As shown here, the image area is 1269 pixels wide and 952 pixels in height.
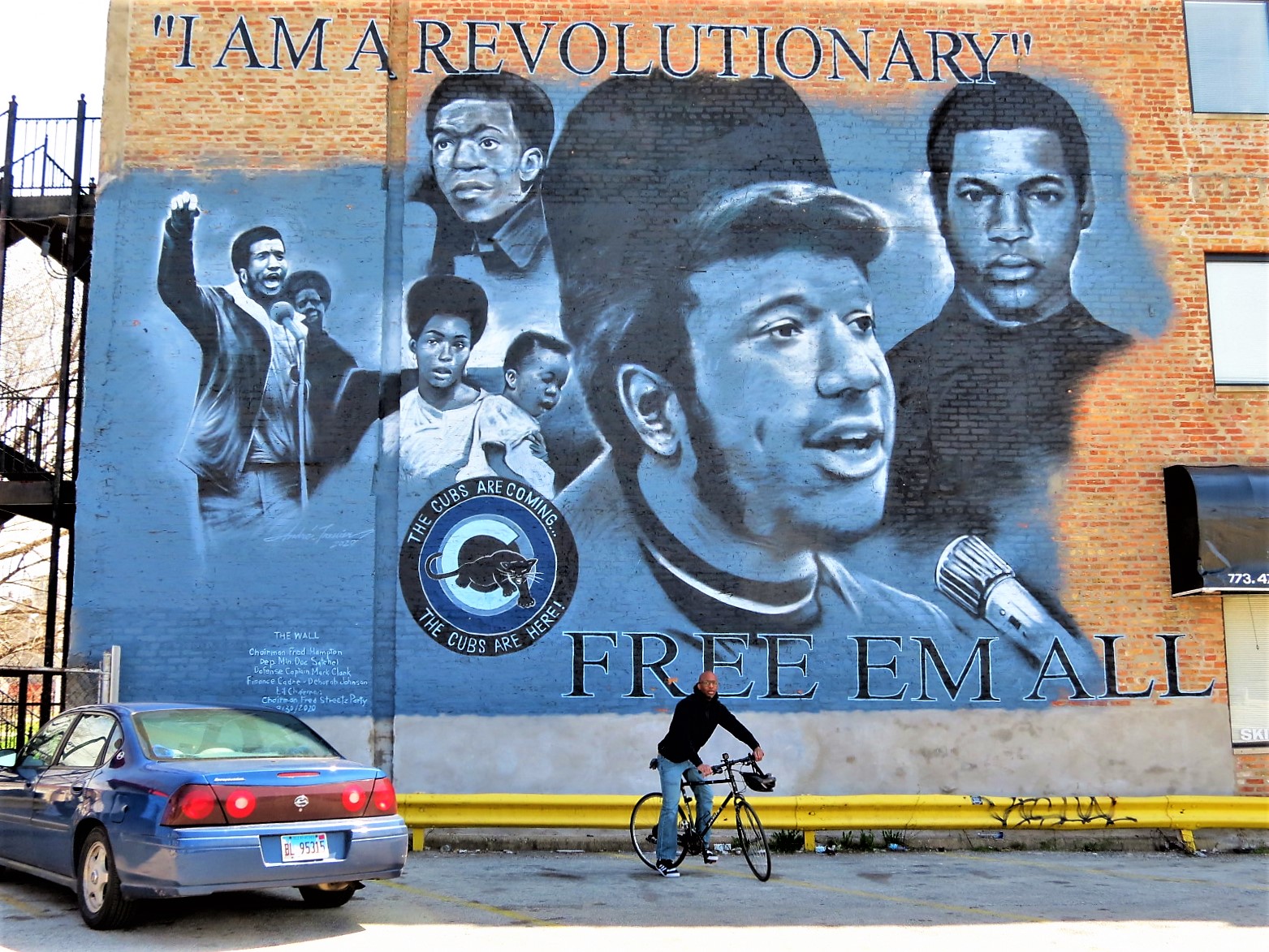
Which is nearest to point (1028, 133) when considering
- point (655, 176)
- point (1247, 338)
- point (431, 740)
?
point (1247, 338)

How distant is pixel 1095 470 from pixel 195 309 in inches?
373

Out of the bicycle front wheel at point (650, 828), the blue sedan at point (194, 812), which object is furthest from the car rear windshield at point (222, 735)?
the bicycle front wheel at point (650, 828)

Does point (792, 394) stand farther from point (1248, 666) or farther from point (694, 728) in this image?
point (1248, 666)

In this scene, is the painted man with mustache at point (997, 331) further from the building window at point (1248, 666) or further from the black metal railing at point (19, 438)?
the black metal railing at point (19, 438)

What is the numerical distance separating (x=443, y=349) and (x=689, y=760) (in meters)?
5.11

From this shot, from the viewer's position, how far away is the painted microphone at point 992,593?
12.5 meters

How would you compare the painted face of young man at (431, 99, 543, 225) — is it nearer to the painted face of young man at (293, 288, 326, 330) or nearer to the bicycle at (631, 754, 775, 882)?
the painted face of young man at (293, 288, 326, 330)

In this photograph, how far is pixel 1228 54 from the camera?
44.8 feet

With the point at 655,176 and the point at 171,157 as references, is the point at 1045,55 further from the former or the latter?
the point at 171,157

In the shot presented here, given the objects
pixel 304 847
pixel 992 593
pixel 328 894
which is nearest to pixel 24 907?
pixel 328 894

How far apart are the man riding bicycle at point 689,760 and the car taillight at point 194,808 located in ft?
13.1

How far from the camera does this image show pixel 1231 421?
42.4ft
